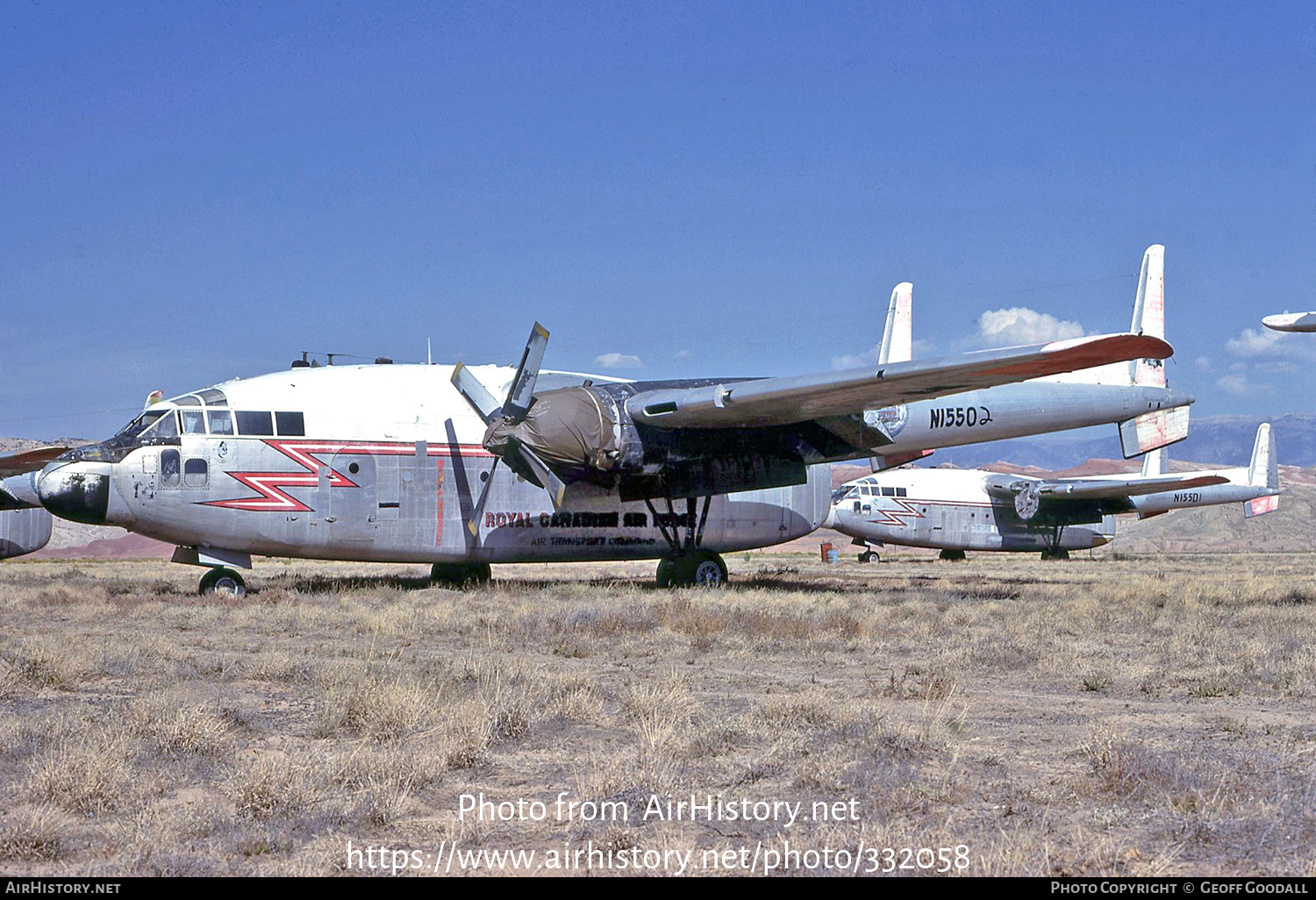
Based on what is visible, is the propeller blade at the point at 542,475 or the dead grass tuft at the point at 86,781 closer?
the dead grass tuft at the point at 86,781

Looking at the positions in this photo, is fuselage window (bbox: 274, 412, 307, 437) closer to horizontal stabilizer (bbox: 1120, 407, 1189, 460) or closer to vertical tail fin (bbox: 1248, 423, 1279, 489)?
horizontal stabilizer (bbox: 1120, 407, 1189, 460)

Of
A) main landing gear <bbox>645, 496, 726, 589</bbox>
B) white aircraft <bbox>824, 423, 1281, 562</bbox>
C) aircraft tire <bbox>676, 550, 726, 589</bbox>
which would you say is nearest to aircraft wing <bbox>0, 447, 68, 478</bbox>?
main landing gear <bbox>645, 496, 726, 589</bbox>

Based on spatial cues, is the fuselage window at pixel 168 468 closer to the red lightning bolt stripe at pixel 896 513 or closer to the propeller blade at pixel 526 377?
the propeller blade at pixel 526 377

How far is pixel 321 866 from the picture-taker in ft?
16.8

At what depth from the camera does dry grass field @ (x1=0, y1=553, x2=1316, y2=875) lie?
536 cm

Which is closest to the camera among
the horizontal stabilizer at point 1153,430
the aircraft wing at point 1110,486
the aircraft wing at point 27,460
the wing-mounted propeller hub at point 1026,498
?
the aircraft wing at point 27,460

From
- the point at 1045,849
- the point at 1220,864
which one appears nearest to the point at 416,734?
the point at 1045,849

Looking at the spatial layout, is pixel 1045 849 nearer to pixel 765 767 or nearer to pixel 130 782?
pixel 765 767

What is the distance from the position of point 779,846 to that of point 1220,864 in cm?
201

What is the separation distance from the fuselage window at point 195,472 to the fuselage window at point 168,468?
71 mm

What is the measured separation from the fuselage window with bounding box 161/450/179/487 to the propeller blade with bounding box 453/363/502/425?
5.18 metres

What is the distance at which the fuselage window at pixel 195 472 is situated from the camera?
1894 cm

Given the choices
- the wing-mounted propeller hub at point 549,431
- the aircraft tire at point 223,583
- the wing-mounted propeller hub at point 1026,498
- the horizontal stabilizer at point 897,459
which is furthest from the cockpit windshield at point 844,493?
the aircraft tire at point 223,583

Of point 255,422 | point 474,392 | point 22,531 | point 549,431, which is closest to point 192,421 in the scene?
point 255,422
